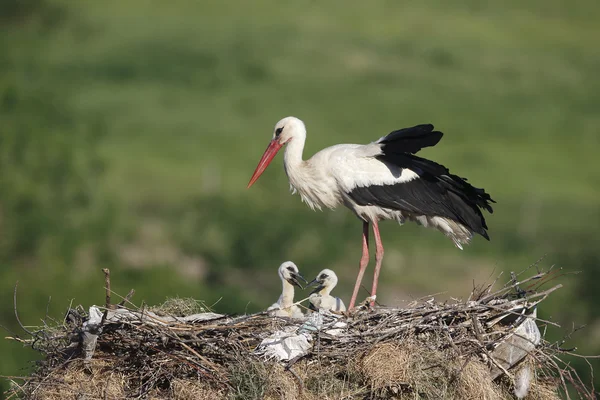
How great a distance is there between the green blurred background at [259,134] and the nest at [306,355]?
35.9ft

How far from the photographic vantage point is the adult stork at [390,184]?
31.2 feet

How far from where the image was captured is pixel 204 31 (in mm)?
51844

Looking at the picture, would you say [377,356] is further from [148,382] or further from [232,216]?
[232,216]

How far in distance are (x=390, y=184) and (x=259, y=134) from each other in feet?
107

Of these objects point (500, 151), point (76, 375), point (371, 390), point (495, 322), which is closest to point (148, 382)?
point (76, 375)

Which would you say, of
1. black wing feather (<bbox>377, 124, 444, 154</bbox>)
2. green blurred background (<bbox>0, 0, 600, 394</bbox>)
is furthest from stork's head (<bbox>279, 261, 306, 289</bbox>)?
green blurred background (<bbox>0, 0, 600, 394</bbox>)

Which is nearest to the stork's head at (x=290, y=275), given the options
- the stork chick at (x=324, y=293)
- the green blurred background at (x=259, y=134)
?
the stork chick at (x=324, y=293)

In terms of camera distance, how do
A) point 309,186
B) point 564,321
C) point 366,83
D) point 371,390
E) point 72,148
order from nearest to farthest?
point 371,390 < point 309,186 < point 564,321 < point 72,148 < point 366,83

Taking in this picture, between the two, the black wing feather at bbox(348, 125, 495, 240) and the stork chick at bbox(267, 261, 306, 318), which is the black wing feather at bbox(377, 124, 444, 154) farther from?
the stork chick at bbox(267, 261, 306, 318)

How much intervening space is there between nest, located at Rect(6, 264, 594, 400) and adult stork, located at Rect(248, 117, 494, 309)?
4.88 feet

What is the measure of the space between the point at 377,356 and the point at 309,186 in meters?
2.49

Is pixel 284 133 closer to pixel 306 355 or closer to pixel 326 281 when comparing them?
pixel 326 281

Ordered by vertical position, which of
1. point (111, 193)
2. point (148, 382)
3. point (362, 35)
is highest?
point (362, 35)

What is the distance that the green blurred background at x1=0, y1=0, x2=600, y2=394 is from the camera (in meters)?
29.8
